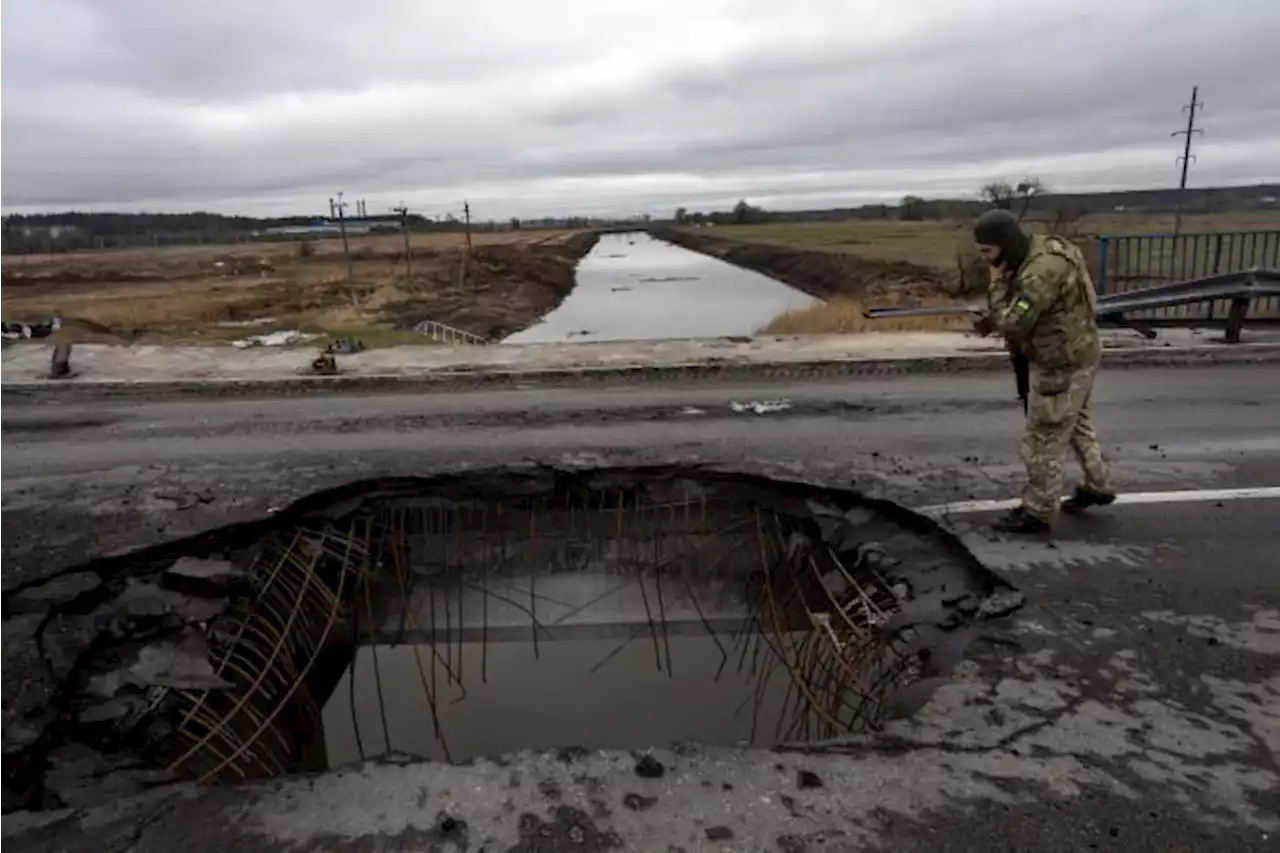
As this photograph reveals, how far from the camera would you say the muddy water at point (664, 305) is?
28.2m

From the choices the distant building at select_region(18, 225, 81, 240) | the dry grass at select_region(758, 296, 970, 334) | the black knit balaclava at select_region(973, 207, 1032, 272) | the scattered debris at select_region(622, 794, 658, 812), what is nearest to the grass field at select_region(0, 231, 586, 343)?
the dry grass at select_region(758, 296, 970, 334)

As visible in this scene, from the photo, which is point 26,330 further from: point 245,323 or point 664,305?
point 664,305

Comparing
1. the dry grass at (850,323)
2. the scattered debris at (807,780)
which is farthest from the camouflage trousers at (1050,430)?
the dry grass at (850,323)

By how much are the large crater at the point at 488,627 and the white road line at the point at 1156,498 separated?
0.26 meters

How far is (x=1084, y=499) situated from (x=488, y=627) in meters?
3.42

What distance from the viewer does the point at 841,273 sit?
4381 cm

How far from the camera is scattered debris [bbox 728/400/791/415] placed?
26.3 ft

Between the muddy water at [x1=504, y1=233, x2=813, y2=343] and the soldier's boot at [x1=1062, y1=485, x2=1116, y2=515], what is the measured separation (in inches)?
441

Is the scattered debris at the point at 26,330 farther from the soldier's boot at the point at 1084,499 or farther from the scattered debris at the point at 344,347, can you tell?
the soldier's boot at the point at 1084,499

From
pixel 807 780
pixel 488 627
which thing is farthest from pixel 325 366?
pixel 807 780

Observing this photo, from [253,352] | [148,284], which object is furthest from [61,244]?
[253,352]

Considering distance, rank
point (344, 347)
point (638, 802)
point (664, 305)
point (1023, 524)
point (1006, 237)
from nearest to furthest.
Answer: point (638, 802) < point (1006, 237) < point (1023, 524) < point (344, 347) < point (664, 305)

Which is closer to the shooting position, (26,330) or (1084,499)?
(1084,499)

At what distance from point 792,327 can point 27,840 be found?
50.0 ft
